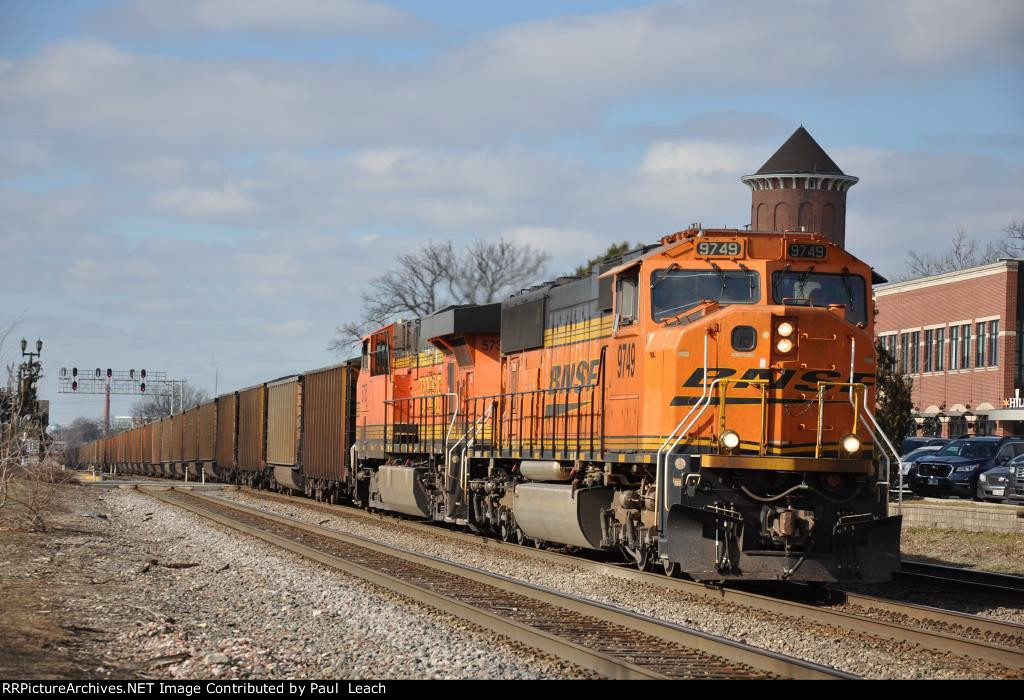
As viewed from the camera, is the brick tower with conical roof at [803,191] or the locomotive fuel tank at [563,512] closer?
the locomotive fuel tank at [563,512]

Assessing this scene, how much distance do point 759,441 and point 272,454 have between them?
1066 inches

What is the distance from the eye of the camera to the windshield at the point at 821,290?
1298 cm

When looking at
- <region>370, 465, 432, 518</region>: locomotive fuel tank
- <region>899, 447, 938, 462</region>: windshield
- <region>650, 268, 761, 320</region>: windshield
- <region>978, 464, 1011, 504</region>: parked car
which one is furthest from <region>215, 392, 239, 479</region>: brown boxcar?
<region>650, 268, 761, 320</region>: windshield

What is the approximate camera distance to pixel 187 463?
52875 millimetres

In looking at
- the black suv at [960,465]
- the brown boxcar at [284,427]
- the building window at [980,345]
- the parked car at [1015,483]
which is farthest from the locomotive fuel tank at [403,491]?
the building window at [980,345]

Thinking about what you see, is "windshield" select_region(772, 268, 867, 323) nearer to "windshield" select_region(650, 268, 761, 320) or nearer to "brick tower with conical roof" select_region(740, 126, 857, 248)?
"windshield" select_region(650, 268, 761, 320)

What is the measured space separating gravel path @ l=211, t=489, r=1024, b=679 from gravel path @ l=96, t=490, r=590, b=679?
85.8 inches

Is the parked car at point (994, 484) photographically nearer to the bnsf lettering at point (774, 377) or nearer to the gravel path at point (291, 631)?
the bnsf lettering at point (774, 377)

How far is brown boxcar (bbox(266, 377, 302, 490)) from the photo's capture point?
33750 millimetres

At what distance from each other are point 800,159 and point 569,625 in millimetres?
75187

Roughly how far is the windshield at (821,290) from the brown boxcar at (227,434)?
3278 cm

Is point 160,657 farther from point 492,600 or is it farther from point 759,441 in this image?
point 759,441

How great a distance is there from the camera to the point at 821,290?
1316 cm
